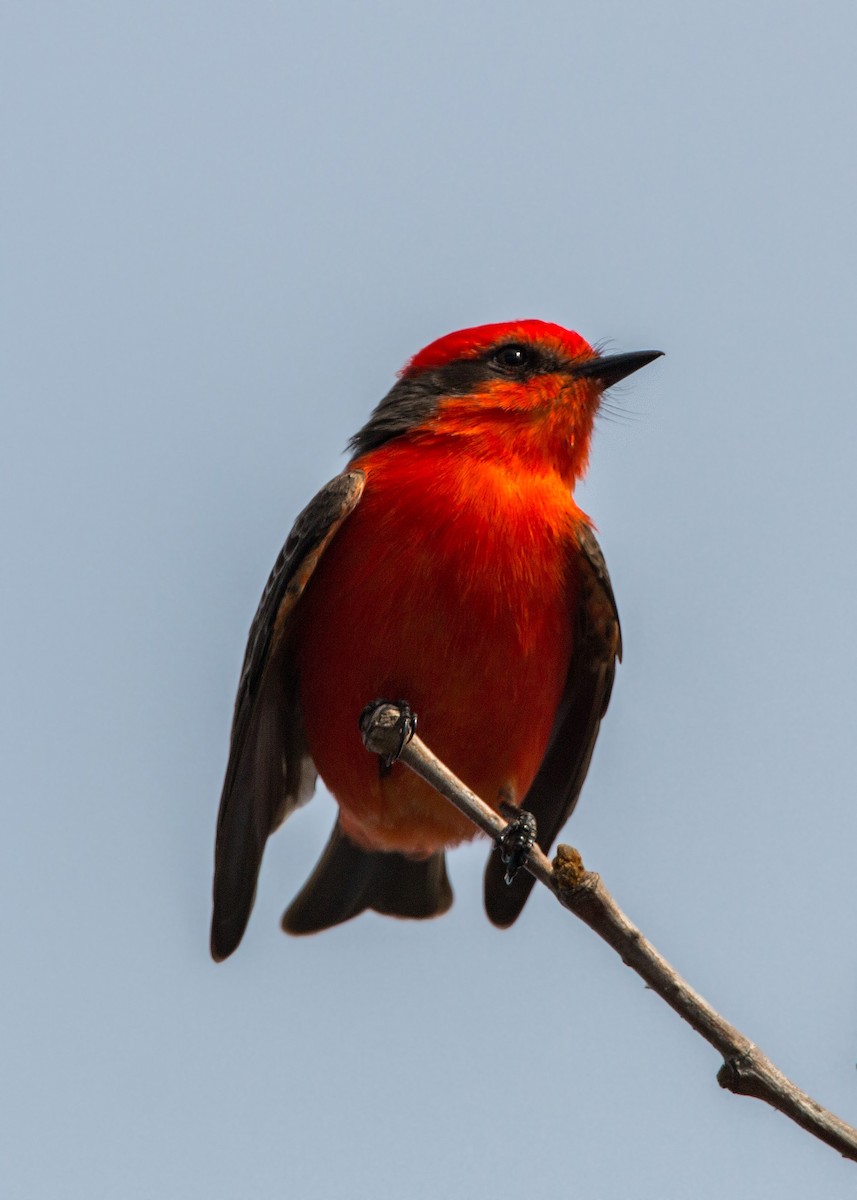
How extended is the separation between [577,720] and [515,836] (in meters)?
1.76

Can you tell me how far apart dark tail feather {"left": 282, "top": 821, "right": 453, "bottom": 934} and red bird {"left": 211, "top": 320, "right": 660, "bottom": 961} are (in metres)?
0.39

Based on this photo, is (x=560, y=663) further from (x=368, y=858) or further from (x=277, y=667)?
(x=368, y=858)

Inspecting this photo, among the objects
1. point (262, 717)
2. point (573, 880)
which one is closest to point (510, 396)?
point (262, 717)

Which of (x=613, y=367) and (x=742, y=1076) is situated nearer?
(x=742, y=1076)

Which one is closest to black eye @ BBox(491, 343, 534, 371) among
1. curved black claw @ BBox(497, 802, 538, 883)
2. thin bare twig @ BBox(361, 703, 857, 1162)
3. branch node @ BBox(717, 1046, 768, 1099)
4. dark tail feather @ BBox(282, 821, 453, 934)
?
curved black claw @ BBox(497, 802, 538, 883)

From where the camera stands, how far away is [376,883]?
28.3ft

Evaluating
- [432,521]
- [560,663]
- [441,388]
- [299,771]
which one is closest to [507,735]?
[560,663]

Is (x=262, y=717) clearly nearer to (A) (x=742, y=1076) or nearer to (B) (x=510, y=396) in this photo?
(B) (x=510, y=396)

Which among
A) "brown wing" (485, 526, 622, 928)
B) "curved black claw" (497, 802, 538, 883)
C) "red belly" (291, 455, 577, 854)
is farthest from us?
"brown wing" (485, 526, 622, 928)

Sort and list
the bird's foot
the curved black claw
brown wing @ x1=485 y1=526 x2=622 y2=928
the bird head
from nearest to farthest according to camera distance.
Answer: the curved black claw < the bird's foot < brown wing @ x1=485 y1=526 x2=622 y2=928 < the bird head

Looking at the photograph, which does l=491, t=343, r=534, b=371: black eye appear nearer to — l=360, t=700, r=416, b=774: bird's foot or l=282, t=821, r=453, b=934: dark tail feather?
l=360, t=700, r=416, b=774: bird's foot

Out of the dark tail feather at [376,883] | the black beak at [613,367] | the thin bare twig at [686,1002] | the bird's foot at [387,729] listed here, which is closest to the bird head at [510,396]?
the black beak at [613,367]

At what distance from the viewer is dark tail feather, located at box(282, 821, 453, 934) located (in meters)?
8.55

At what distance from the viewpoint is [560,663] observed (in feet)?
23.6
